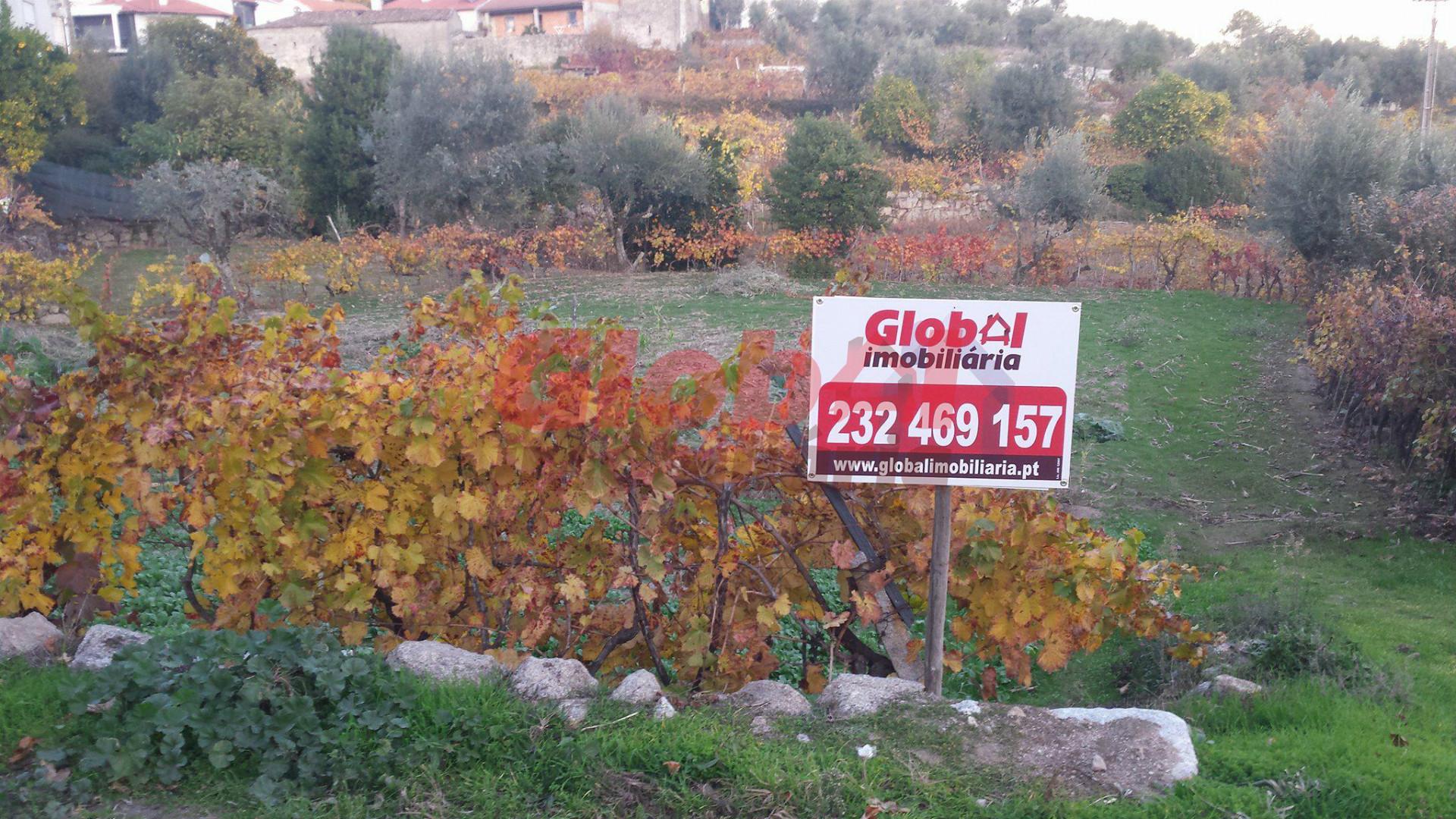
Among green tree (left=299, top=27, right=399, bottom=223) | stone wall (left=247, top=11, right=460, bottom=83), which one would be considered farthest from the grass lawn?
stone wall (left=247, top=11, right=460, bottom=83)

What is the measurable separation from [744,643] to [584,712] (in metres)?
0.73

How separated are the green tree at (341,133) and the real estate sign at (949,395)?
2172 cm

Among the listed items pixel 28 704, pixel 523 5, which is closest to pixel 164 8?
pixel 523 5

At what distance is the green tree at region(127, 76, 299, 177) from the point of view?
82.4ft

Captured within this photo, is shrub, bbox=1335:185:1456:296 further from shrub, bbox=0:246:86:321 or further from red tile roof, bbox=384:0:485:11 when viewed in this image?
red tile roof, bbox=384:0:485:11

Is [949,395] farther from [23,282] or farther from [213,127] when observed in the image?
[213,127]

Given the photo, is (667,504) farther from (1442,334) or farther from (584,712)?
(1442,334)

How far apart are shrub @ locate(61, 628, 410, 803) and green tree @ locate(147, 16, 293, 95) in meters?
34.4

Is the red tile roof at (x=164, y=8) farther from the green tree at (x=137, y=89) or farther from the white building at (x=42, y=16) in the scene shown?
the green tree at (x=137, y=89)

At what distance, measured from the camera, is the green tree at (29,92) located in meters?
22.9

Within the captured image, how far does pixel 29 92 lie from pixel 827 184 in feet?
59.7

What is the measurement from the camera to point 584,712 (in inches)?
117

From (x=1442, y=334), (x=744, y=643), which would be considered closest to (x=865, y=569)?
(x=744, y=643)

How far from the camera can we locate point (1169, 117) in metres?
30.4
